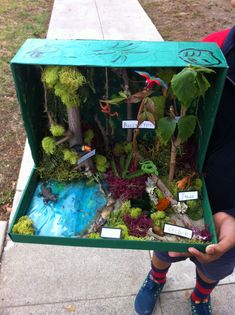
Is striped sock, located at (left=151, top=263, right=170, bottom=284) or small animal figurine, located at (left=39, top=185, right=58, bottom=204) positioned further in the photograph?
striped sock, located at (left=151, top=263, right=170, bottom=284)

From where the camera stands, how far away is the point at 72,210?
1666 mm

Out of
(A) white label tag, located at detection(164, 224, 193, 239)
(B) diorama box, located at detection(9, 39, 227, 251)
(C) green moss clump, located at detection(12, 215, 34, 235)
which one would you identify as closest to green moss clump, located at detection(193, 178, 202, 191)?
(B) diorama box, located at detection(9, 39, 227, 251)

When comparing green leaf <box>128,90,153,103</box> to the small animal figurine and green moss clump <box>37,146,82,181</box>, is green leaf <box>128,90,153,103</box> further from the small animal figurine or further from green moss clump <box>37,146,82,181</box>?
the small animal figurine

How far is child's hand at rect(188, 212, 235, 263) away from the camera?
1.35 metres

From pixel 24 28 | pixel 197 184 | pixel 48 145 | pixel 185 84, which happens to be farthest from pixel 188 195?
pixel 24 28

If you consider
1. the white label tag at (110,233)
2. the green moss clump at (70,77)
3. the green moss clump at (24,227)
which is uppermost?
the green moss clump at (70,77)

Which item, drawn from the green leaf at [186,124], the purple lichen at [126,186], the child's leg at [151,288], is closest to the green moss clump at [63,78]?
the green leaf at [186,124]

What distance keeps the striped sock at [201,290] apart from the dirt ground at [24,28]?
1413 millimetres

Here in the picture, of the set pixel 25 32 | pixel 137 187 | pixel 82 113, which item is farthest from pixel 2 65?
pixel 137 187

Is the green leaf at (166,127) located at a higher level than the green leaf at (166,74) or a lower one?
lower

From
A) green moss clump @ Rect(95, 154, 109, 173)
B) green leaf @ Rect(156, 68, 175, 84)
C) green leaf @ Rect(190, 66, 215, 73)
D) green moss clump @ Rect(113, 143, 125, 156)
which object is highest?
green leaf @ Rect(190, 66, 215, 73)

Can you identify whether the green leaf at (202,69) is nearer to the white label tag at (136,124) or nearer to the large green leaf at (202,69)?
the large green leaf at (202,69)

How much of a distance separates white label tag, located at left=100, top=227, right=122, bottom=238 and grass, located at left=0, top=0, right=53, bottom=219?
131cm

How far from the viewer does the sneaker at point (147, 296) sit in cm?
196
